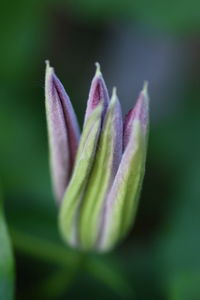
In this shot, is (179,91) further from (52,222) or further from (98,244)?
(98,244)

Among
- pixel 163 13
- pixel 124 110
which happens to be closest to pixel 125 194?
pixel 163 13

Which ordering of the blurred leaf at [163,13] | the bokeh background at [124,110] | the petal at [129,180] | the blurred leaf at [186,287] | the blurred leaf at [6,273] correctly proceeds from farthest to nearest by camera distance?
the blurred leaf at [163,13] < the bokeh background at [124,110] < the blurred leaf at [186,287] < the blurred leaf at [6,273] < the petal at [129,180]

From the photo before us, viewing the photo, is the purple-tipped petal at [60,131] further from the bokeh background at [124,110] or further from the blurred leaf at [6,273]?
the bokeh background at [124,110]

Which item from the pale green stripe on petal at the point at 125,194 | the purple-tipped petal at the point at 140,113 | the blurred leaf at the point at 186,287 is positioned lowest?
the blurred leaf at the point at 186,287

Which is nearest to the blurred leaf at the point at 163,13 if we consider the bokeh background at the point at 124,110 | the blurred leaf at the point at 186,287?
the bokeh background at the point at 124,110

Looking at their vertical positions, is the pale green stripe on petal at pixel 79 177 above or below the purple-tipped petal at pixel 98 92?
below

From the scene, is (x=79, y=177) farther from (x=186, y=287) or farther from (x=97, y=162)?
(x=186, y=287)
